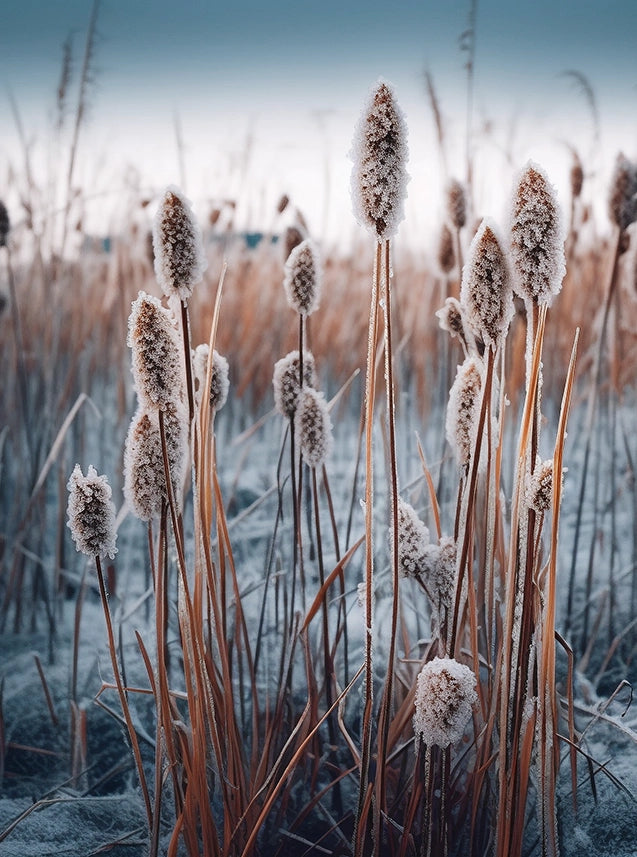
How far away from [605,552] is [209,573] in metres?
1.25

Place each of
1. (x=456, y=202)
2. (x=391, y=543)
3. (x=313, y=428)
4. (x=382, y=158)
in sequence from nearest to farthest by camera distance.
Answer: (x=382, y=158), (x=391, y=543), (x=313, y=428), (x=456, y=202)

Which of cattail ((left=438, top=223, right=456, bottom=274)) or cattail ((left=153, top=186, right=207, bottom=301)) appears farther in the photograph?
cattail ((left=438, top=223, right=456, bottom=274))

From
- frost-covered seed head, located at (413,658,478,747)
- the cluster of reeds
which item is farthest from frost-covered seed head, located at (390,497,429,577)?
frost-covered seed head, located at (413,658,478,747)

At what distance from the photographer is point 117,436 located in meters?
1.91

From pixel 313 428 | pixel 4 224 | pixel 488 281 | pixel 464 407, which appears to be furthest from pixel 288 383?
pixel 4 224

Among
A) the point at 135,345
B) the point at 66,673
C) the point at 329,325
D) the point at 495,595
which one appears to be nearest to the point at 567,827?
the point at 495,595

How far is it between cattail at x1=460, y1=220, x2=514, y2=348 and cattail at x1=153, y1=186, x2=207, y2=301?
22 cm

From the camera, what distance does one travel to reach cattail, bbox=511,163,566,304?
577 mm

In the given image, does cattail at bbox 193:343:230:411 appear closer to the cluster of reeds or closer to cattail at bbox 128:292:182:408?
the cluster of reeds

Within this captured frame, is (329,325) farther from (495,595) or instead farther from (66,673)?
(495,595)

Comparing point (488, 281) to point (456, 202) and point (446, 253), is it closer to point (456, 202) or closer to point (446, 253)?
point (456, 202)

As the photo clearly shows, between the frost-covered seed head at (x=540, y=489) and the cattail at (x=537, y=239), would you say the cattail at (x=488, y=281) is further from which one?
the frost-covered seed head at (x=540, y=489)

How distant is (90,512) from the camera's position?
2.12 ft

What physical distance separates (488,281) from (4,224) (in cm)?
95
